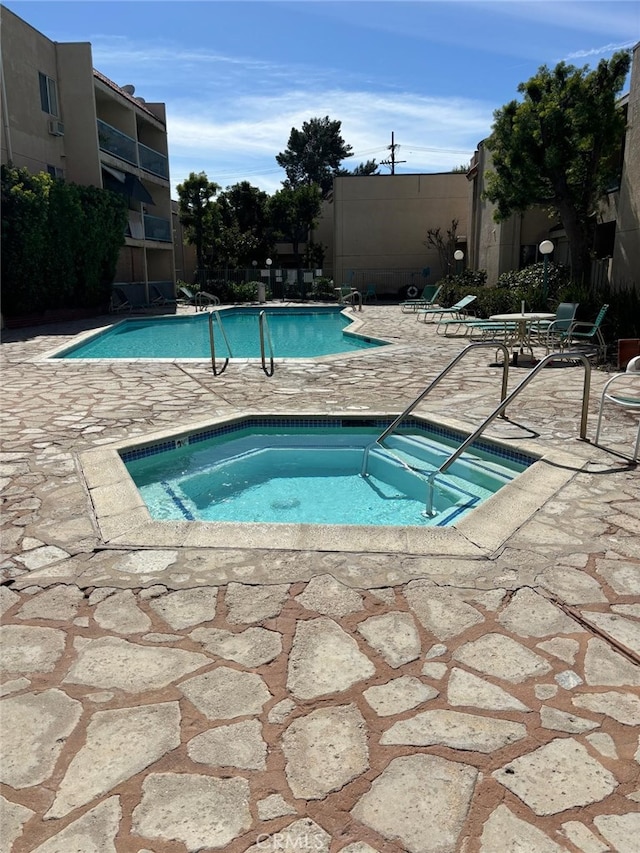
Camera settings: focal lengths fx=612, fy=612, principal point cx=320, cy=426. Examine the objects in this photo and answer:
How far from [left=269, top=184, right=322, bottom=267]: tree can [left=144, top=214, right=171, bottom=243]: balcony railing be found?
30.8 ft

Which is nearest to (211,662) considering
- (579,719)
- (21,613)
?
(21,613)

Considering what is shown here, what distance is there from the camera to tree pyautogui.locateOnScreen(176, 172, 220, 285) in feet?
99.5

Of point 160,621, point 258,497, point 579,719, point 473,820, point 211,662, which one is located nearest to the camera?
point 473,820

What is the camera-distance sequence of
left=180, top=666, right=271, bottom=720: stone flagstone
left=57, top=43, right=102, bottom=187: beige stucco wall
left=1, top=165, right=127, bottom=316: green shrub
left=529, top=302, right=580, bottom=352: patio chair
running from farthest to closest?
left=57, top=43, right=102, bottom=187: beige stucco wall → left=1, top=165, right=127, bottom=316: green shrub → left=529, top=302, right=580, bottom=352: patio chair → left=180, top=666, right=271, bottom=720: stone flagstone

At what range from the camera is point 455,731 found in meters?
2.23

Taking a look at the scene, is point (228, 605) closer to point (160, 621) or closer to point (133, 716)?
point (160, 621)

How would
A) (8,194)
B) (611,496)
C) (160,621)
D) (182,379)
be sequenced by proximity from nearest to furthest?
(160,621) → (611,496) → (182,379) → (8,194)

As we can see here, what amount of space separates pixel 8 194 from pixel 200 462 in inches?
524

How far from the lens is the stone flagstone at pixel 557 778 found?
1.92 meters

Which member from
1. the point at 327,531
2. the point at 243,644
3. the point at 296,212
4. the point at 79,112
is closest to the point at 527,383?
the point at 327,531

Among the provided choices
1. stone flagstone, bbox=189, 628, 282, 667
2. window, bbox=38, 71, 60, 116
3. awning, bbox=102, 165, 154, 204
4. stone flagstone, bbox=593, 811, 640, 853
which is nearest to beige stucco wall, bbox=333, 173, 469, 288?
awning, bbox=102, 165, 154, 204

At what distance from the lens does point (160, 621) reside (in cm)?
292

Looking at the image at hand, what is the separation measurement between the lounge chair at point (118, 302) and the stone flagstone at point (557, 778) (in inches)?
864

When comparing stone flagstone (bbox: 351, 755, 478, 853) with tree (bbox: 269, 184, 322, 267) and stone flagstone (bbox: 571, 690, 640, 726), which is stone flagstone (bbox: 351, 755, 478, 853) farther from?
tree (bbox: 269, 184, 322, 267)
